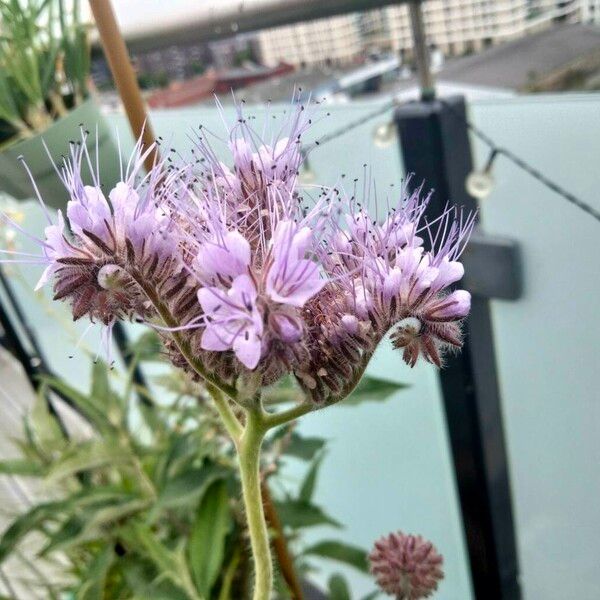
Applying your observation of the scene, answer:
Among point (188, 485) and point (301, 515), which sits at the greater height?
point (188, 485)

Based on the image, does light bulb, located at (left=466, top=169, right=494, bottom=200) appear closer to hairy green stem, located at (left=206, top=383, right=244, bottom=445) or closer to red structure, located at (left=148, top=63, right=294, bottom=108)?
red structure, located at (left=148, top=63, right=294, bottom=108)

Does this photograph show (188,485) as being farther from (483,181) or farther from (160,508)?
(483,181)

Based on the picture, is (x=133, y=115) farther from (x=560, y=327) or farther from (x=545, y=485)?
(x=545, y=485)

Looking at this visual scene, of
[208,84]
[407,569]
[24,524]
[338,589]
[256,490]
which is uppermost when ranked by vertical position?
[208,84]

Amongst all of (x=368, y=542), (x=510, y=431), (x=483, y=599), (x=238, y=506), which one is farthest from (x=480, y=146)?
(x=368, y=542)

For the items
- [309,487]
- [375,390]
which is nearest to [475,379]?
[375,390]
